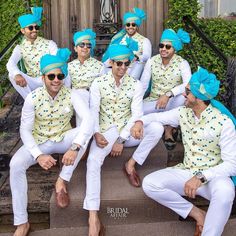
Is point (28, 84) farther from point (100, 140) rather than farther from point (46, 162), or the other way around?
point (46, 162)

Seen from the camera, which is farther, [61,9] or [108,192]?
[61,9]

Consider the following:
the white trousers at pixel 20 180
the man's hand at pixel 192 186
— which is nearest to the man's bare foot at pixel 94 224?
the white trousers at pixel 20 180

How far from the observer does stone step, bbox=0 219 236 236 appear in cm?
413

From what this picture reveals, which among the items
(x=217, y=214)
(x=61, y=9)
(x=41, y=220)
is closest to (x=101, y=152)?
(x=41, y=220)

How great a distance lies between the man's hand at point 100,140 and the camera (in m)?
4.46

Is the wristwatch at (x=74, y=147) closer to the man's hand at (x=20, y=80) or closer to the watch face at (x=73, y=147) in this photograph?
the watch face at (x=73, y=147)

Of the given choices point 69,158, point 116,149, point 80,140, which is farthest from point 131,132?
point 69,158

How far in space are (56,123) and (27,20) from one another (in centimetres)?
207

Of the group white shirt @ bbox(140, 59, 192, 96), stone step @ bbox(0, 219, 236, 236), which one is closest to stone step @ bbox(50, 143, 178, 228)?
stone step @ bbox(0, 219, 236, 236)

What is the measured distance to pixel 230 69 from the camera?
17.0 ft

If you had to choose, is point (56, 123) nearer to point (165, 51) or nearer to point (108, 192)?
point (108, 192)

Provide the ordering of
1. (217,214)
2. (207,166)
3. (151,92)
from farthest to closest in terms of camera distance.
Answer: (151,92) < (207,166) < (217,214)

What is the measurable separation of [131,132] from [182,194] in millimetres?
831

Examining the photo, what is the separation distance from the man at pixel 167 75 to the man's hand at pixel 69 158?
59.7 inches
